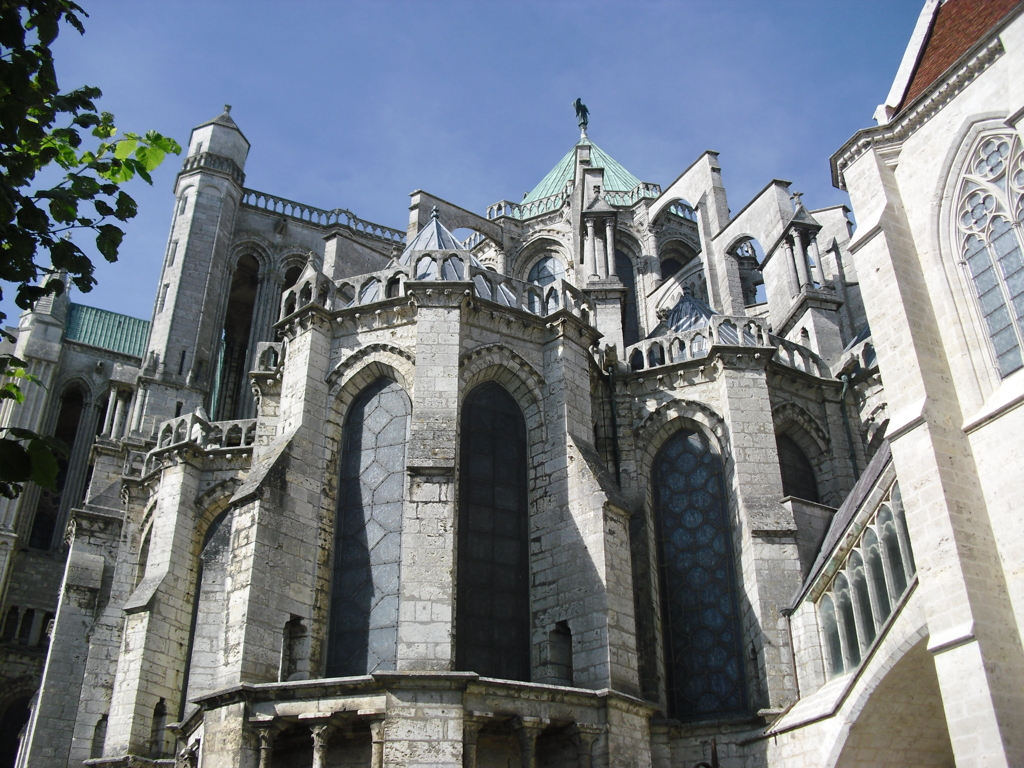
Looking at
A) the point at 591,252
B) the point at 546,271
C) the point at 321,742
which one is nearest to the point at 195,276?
the point at 546,271

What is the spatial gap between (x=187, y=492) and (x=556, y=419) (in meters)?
8.14

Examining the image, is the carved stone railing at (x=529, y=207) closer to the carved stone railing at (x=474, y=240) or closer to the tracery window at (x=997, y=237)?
the carved stone railing at (x=474, y=240)

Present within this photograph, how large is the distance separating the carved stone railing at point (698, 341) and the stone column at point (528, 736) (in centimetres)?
792

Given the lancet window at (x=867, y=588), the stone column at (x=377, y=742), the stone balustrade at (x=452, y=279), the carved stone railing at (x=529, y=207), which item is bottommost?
the stone column at (x=377, y=742)

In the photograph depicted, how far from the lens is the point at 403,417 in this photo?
15742 millimetres

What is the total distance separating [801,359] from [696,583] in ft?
17.8

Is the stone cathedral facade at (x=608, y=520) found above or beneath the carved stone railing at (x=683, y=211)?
beneath

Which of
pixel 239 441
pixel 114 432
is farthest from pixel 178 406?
pixel 239 441

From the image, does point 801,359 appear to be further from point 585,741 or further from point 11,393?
point 11,393

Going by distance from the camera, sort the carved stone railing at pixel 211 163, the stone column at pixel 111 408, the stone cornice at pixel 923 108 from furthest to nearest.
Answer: the carved stone railing at pixel 211 163
the stone column at pixel 111 408
the stone cornice at pixel 923 108

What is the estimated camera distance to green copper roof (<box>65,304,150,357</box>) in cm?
3503

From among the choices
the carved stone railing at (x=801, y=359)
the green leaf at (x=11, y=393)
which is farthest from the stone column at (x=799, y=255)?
the green leaf at (x=11, y=393)

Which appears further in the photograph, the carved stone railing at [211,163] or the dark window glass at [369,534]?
the carved stone railing at [211,163]

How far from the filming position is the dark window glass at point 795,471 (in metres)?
18.3
